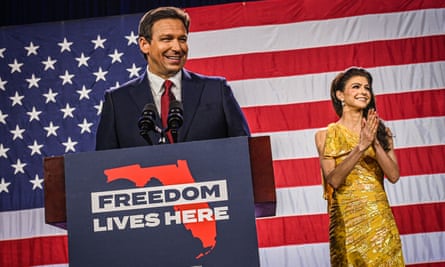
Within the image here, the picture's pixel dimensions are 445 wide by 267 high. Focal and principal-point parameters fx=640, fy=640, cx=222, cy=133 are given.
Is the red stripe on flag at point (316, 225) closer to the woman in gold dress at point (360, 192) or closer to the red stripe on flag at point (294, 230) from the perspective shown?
the red stripe on flag at point (294, 230)

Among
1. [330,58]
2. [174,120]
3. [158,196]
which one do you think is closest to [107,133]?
[174,120]

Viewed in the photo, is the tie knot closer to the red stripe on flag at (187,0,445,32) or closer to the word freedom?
the word freedom

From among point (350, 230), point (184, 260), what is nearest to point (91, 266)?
point (184, 260)

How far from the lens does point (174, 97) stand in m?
2.67

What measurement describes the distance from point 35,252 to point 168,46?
2.93 metres

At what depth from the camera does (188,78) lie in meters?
2.71

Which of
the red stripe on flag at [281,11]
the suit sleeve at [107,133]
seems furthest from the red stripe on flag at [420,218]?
the suit sleeve at [107,133]

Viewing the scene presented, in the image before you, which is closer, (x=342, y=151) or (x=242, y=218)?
(x=242, y=218)

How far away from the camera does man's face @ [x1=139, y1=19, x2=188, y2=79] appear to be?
2.74 m

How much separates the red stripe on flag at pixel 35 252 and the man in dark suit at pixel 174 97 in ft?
8.70

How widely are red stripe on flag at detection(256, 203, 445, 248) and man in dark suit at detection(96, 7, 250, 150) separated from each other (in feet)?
7.74

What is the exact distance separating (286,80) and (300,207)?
1.02 meters

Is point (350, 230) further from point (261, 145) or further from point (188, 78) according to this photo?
point (261, 145)

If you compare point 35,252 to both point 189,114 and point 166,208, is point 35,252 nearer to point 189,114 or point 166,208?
point 189,114
